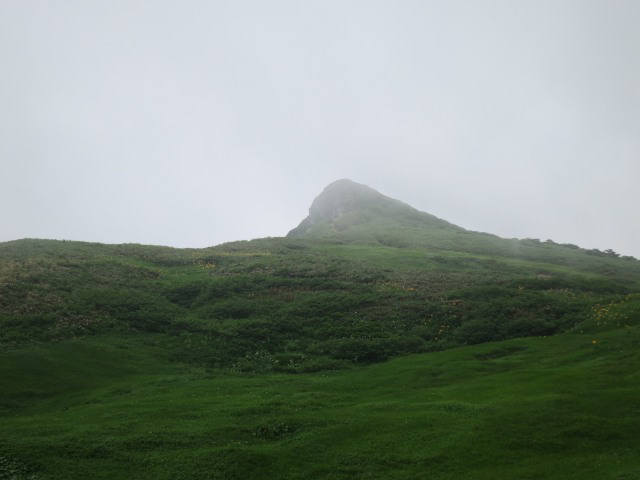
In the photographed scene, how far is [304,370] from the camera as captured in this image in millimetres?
40719

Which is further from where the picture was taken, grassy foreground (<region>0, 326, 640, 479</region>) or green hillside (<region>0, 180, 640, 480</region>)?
green hillside (<region>0, 180, 640, 480</region>)

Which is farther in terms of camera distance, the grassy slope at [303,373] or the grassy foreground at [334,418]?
the grassy slope at [303,373]

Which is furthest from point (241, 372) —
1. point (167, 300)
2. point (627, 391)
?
point (627, 391)

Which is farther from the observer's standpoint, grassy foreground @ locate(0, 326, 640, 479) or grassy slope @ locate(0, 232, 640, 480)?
grassy slope @ locate(0, 232, 640, 480)

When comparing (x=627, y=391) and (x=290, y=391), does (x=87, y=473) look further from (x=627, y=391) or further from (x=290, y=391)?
(x=627, y=391)

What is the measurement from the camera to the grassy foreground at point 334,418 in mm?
22156

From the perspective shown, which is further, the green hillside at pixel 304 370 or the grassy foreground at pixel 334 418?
the green hillside at pixel 304 370

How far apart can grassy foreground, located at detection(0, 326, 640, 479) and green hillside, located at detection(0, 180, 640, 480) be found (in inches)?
4.9

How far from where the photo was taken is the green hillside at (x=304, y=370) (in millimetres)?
22922

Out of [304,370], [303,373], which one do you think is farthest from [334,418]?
[304,370]

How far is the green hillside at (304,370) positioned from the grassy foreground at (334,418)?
126 mm

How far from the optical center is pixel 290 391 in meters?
33.4

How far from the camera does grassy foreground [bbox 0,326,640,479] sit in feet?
72.7

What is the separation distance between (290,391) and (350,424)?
779 cm
